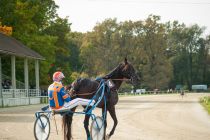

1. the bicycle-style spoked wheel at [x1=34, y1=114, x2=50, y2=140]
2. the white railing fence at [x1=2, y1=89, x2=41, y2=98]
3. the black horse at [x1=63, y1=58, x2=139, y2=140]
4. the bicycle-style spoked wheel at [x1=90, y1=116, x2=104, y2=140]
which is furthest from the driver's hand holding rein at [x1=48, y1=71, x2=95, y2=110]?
the white railing fence at [x1=2, y1=89, x2=41, y2=98]

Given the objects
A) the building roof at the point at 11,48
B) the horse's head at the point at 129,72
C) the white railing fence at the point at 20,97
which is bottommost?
the white railing fence at the point at 20,97

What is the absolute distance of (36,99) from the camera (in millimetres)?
47688

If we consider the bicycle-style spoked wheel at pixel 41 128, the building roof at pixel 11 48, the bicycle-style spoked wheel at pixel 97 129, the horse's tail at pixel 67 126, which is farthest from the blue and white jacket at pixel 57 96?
the building roof at pixel 11 48

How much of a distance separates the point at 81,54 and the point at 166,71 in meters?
19.1

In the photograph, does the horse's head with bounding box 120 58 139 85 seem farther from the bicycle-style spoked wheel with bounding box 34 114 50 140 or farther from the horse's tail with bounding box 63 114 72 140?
the bicycle-style spoked wheel with bounding box 34 114 50 140

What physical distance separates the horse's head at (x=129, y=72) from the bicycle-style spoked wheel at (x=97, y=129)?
1789 mm

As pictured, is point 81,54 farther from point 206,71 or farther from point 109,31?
point 206,71

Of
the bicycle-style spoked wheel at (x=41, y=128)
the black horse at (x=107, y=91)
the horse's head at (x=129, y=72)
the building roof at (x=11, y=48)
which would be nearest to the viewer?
the bicycle-style spoked wheel at (x=41, y=128)

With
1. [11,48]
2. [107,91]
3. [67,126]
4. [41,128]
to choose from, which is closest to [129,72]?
[107,91]

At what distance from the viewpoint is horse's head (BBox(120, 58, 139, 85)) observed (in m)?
14.1

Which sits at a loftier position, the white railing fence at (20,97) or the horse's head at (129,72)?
the horse's head at (129,72)

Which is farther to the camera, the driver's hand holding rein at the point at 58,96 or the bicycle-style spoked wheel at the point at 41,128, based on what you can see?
the bicycle-style spoked wheel at the point at 41,128

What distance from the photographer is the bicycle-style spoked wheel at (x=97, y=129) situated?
12609 millimetres

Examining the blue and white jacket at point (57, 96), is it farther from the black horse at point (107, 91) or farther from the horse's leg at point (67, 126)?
the black horse at point (107, 91)
